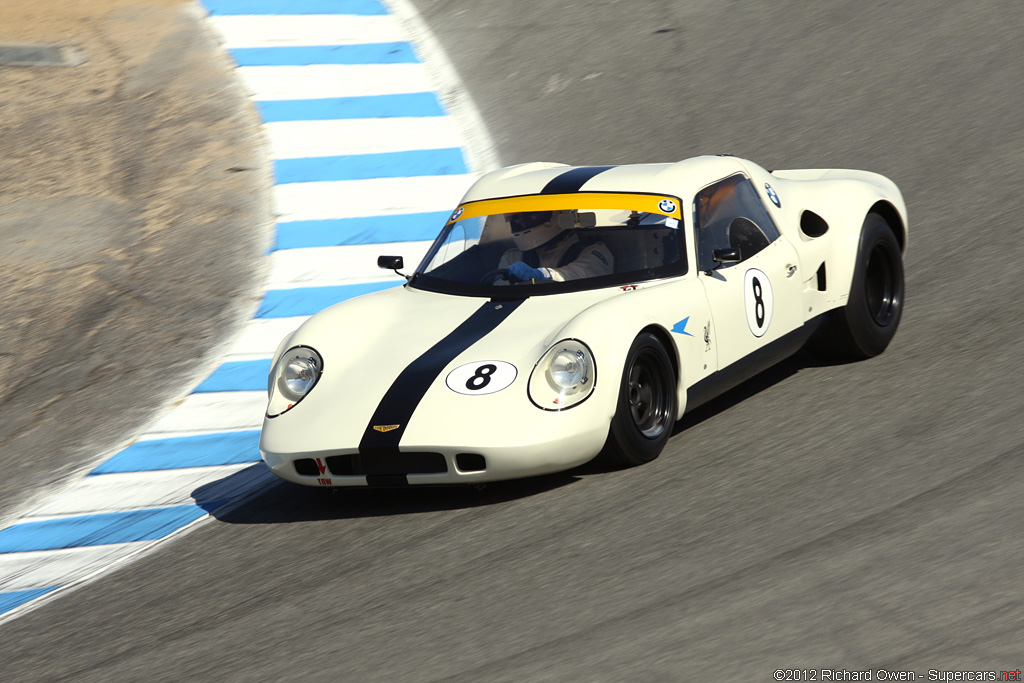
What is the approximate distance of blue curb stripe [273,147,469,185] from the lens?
10.4m

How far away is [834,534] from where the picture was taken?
14.1 ft

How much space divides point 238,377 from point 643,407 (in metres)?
3.17

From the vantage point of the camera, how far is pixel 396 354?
18.3ft

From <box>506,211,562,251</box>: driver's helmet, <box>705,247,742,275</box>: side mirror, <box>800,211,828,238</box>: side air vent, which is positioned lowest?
<box>800,211,828,238</box>: side air vent

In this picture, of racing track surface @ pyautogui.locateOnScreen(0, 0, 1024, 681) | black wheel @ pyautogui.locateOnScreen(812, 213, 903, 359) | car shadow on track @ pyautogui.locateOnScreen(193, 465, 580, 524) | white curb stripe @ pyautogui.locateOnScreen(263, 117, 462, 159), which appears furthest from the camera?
white curb stripe @ pyautogui.locateOnScreen(263, 117, 462, 159)

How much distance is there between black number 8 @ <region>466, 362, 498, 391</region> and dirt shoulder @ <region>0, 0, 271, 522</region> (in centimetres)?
263

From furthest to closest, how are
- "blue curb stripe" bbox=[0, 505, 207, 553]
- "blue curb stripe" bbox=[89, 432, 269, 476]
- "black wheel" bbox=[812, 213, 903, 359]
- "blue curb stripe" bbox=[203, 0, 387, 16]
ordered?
"blue curb stripe" bbox=[203, 0, 387, 16], "blue curb stripe" bbox=[89, 432, 269, 476], "black wheel" bbox=[812, 213, 903, 359], "blue curb stripe" bbox=[0, 505, 207, 553]

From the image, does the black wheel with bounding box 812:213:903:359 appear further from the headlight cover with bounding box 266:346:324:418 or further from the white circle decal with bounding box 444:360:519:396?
the headlight cover with bounding box 266:346:324:418

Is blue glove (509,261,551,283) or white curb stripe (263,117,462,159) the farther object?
white curb stripe (263,117,462,159)

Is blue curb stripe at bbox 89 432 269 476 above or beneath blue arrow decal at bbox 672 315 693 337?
beneath

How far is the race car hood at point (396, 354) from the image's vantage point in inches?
205

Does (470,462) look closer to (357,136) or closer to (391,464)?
(391,464)

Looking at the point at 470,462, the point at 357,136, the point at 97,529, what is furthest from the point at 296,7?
the point at 470,462

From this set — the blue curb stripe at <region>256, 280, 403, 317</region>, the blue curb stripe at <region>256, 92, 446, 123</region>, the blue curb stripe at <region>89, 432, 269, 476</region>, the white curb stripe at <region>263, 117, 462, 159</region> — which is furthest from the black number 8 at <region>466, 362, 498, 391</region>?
the blue curb stripe at <region>256, 92, 446, 123</region>
